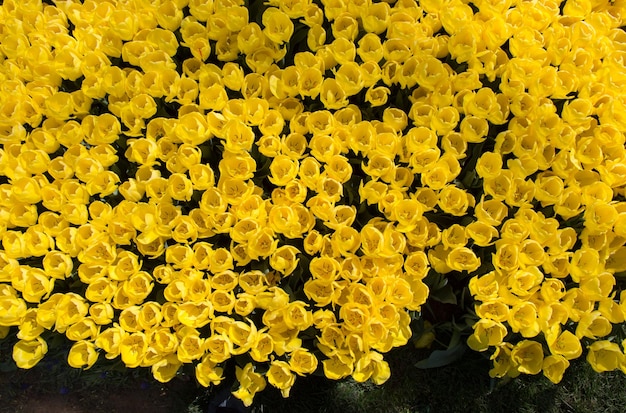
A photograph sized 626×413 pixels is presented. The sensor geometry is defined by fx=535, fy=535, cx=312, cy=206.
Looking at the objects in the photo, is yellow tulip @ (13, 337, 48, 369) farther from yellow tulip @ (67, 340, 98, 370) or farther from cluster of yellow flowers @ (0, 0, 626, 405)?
yellow tulip @ (67, 340, 98, 370)

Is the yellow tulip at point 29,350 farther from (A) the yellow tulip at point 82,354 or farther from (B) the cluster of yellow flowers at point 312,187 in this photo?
(A) the yellow tulip at point 82,354

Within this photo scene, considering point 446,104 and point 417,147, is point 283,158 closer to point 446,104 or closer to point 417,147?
point 417,147

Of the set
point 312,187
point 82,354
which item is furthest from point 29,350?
point 312,187

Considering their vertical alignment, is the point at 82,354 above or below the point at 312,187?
below

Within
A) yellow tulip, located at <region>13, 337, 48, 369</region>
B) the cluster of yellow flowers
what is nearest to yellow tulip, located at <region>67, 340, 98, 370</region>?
the cluster of yellow flowers

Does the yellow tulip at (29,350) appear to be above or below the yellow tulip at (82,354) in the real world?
below

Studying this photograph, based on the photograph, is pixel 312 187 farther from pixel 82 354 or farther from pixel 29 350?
pixel 29 350

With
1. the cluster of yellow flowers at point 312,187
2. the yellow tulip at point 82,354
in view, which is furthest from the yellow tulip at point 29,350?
the yellow tulip at point 82,354

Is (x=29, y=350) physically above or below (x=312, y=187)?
below
